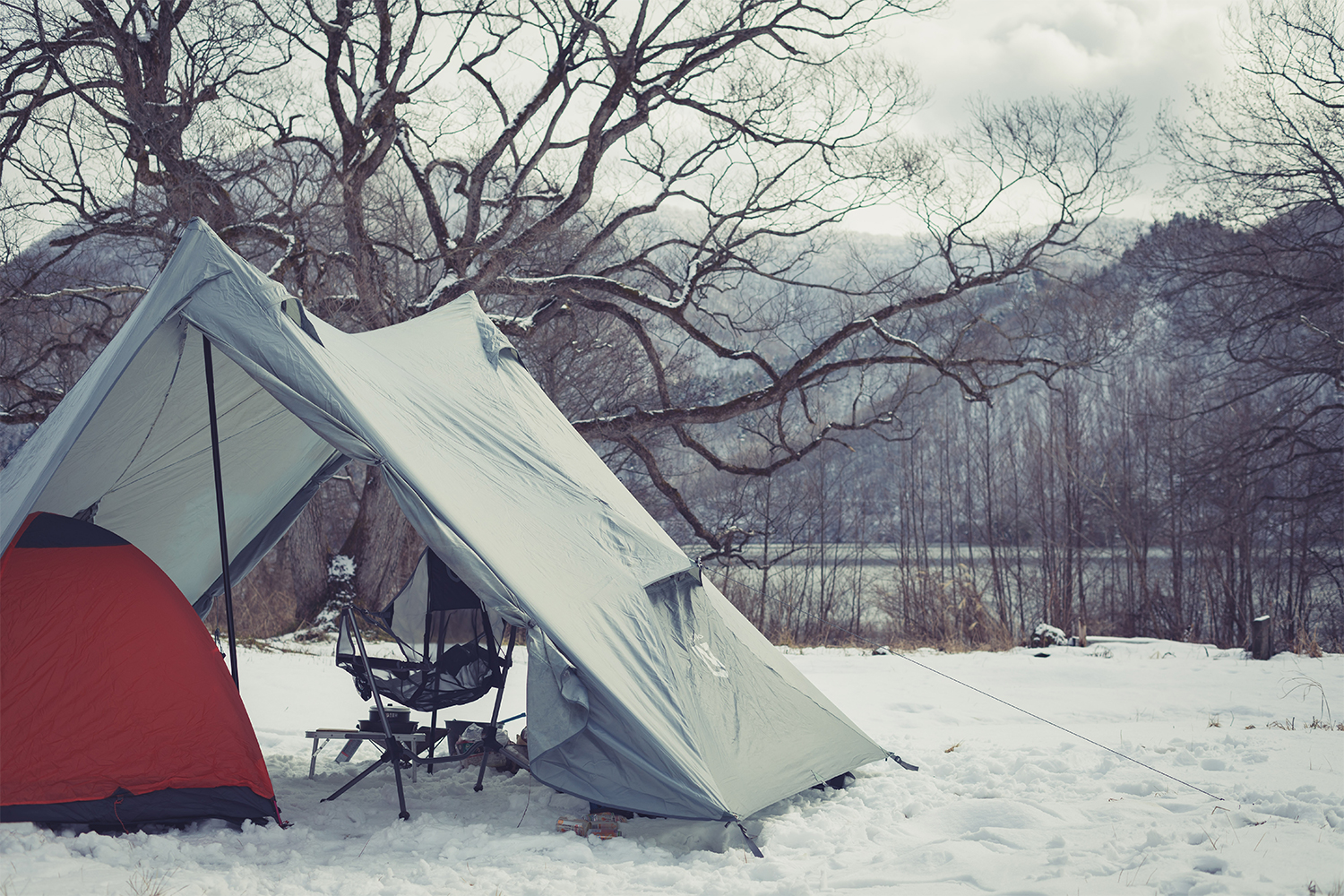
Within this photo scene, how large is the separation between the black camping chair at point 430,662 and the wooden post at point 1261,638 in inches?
267

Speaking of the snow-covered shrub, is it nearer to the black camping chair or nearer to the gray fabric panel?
the black camping chair

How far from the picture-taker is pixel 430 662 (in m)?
4.16

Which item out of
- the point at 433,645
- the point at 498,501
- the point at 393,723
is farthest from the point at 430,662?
the point at 498,501

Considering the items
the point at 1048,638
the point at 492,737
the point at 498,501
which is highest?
the point at 498,501

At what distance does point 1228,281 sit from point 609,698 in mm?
13100

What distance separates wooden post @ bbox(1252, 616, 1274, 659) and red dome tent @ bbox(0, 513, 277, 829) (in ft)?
25.9

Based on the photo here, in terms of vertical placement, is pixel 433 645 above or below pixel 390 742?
above

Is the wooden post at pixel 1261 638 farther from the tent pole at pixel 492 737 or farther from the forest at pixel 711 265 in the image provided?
the tent pole at pixel 492 737

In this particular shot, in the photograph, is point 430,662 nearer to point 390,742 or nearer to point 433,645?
point 390,742

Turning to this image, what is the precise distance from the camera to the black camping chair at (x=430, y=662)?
3736mm

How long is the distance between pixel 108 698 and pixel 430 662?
134 centimetres

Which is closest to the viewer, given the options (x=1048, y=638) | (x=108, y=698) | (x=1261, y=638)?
(x=108, y=698)

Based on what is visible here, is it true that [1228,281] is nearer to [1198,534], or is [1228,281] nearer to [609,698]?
[1198,534]

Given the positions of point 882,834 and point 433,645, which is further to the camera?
point 433,645
